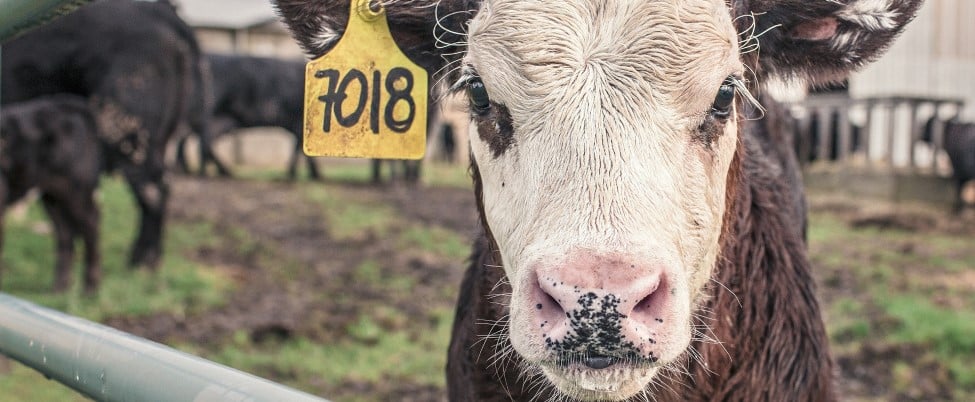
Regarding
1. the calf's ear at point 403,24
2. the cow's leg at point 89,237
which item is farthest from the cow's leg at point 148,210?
the calf's ear at point 403,24

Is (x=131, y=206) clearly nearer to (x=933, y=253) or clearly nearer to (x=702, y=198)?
(x=933, y=253)

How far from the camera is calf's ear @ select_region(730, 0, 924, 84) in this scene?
213cm

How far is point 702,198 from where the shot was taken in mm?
1847

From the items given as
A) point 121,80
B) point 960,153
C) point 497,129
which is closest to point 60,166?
point 121,80

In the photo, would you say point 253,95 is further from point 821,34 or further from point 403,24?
point 821,34

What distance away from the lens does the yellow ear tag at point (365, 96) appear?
218 cm

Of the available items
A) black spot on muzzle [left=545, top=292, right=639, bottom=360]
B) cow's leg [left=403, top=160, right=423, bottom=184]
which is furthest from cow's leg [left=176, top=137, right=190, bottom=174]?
black spot on muzzle [left=545, top=292, right=639, bottom=360]

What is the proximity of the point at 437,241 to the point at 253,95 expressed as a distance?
6783 millimetres

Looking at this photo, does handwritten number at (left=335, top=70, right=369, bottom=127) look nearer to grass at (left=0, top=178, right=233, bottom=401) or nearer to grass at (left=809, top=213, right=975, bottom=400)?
grass at (left=0, top=178, right=233, bottom=401)

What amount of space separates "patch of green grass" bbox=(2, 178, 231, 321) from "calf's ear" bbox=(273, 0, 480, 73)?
153 inches

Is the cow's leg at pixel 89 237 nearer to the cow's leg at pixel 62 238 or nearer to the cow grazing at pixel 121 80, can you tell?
the cow's leg at pixel 62 238

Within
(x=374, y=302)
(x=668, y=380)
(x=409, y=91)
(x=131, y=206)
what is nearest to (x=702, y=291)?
(x=668, y=380)

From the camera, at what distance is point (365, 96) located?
2203mm

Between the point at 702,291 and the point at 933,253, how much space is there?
665cm
